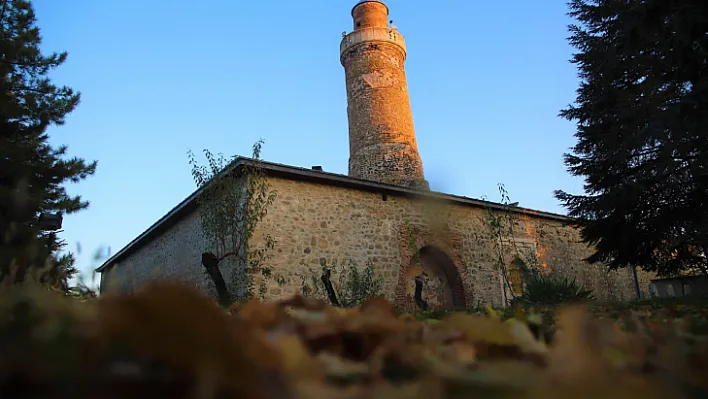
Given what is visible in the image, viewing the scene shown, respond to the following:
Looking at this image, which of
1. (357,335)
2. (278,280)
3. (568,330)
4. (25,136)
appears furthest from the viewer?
(278,280)

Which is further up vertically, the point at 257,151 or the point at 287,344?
the point at 257,151

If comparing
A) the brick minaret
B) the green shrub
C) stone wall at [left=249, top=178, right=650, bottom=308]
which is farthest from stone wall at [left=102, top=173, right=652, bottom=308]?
the brick minaret

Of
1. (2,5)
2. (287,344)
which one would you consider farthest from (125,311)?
(2,5)

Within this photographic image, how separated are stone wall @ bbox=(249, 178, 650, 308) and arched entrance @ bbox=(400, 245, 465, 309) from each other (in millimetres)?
72

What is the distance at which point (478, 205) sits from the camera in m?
14.1

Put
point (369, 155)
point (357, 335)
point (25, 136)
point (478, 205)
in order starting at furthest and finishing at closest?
point (369, 155) < point (478, 205) < point (25, 136) < point (357, 335)

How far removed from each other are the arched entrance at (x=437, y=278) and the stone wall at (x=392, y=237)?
0.24ft

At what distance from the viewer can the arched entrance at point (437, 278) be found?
1282cm

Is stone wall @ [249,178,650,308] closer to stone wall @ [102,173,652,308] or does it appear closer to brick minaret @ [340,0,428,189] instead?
stone wall @ [102,173,652,308]

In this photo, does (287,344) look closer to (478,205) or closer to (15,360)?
(15,360)

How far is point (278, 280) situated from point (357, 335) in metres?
9.43

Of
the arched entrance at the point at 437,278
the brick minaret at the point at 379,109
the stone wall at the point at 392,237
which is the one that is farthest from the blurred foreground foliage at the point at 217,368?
→ the brick minaret at the point at 379,109

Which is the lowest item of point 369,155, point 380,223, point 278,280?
point 278,280

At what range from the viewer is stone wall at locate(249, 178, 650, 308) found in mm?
10742
